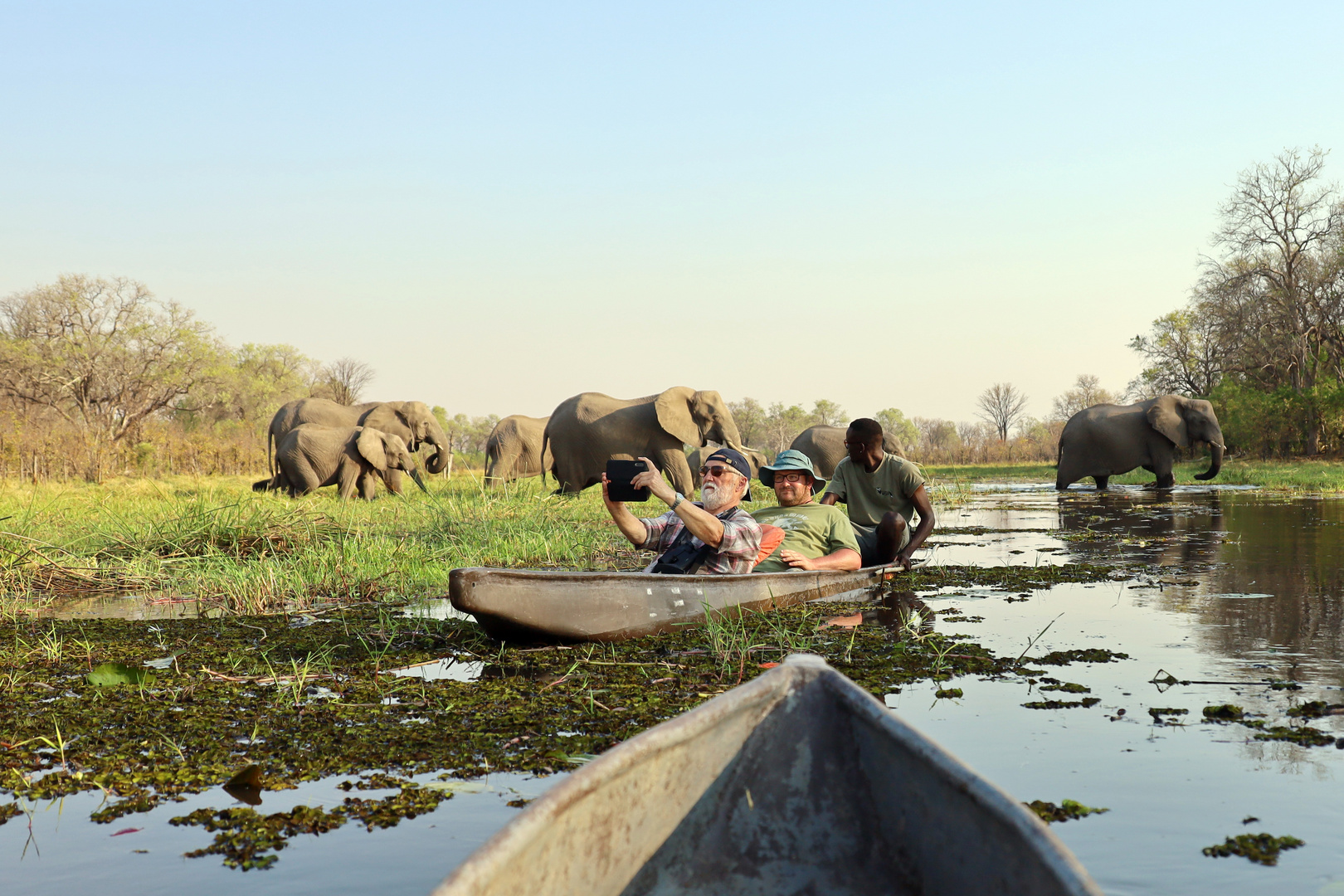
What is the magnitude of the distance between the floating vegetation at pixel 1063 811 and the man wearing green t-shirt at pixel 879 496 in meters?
4.68

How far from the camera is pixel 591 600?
17.8 ft

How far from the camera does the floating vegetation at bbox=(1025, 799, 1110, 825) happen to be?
2955 millimetres

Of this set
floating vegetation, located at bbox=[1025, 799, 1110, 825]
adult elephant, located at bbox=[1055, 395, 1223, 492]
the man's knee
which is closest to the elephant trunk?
adult elephant, located at bbox=[1055, 395, 1223, 492]

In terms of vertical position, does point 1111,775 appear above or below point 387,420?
below

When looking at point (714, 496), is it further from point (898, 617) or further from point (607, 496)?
point (898, 617)

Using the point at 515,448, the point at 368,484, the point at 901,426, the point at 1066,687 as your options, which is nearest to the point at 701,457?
the point at 515,448

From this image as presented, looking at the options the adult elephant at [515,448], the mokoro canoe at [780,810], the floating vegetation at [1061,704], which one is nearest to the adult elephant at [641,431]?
the adult elephant at [515,448]

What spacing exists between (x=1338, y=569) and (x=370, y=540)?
26.7 ft

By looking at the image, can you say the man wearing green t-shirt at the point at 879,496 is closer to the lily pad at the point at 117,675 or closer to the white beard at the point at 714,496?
the white beard at the point at 714,496

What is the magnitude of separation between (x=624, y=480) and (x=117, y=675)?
8.54 ft

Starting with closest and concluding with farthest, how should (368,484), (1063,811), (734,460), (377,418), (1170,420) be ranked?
(1063,811), (734,460), (368,484), (1170,420), (377,418)

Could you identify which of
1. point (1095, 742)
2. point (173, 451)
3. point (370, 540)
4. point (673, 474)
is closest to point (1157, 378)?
point (673, 474)

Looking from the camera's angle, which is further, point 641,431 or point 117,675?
point 641,431

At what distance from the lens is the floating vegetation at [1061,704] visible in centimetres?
414
